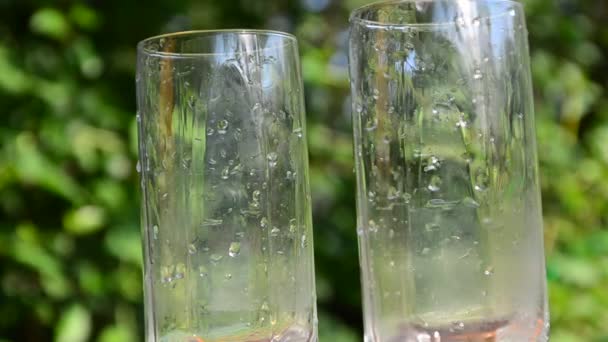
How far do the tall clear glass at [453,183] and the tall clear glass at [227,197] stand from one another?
0.06 m

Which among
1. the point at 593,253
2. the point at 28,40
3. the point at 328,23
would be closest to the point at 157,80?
the point at 28,40

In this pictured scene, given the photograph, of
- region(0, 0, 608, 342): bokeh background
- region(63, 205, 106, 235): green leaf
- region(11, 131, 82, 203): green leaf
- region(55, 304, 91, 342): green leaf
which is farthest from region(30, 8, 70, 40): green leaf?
region(55, 304, 91, 342): green leaf

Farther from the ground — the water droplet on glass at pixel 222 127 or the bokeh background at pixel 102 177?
the water droplet on glass at pixel 222 127

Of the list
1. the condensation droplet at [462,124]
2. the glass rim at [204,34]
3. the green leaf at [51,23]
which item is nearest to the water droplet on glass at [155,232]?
A: the glass rim at [204,34]

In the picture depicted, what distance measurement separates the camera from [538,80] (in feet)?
5.98

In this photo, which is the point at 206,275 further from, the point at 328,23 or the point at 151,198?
the point at 328,23

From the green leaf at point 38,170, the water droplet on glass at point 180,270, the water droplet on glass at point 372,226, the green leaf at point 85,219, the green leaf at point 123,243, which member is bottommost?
the green leaf at point 123,243

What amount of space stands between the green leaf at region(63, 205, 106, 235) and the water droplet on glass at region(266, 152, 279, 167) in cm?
78

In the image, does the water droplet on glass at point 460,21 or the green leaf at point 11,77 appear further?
the green leaf at point 11,77

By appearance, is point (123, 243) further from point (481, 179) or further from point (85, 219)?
point (481, 179)

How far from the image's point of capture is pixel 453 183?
527 millimetres

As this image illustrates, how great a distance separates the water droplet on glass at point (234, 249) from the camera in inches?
21.0

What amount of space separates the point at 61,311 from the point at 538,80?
1.19m

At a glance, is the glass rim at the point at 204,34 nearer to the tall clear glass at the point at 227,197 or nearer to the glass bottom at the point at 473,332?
the tall clear glass at the point at 227,197
